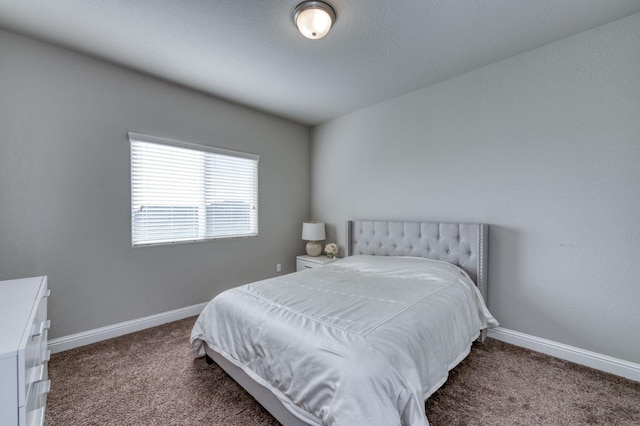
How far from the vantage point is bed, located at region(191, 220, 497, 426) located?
3.88 feet

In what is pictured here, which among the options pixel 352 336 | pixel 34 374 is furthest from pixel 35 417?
pixel 352 336

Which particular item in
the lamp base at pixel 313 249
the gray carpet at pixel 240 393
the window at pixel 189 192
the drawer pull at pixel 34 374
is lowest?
the gray carpet at pixel 240 393

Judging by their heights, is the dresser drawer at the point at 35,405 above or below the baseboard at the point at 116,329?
above

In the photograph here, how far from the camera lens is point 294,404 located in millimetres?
1354

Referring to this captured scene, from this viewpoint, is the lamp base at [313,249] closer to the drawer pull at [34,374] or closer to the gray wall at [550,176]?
the gray wall at [550,176]

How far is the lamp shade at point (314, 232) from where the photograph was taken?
3.94 meters

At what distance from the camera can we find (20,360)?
0.98m

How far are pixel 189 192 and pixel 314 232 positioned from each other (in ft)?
5.80

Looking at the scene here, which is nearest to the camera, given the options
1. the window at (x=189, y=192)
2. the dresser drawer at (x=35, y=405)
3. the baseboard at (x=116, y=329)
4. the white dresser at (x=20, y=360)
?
the white dresser at (x=20, y=360)

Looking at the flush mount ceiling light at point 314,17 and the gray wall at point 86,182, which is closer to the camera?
the flush mount ceiling light at point 314,17

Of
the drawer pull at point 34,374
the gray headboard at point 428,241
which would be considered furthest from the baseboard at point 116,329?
the gray headboard at point 428,241

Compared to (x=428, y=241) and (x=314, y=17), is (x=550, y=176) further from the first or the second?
(x=314, y=17)

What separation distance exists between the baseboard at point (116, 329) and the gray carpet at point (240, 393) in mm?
85

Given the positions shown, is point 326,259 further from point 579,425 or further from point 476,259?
point 579,425
